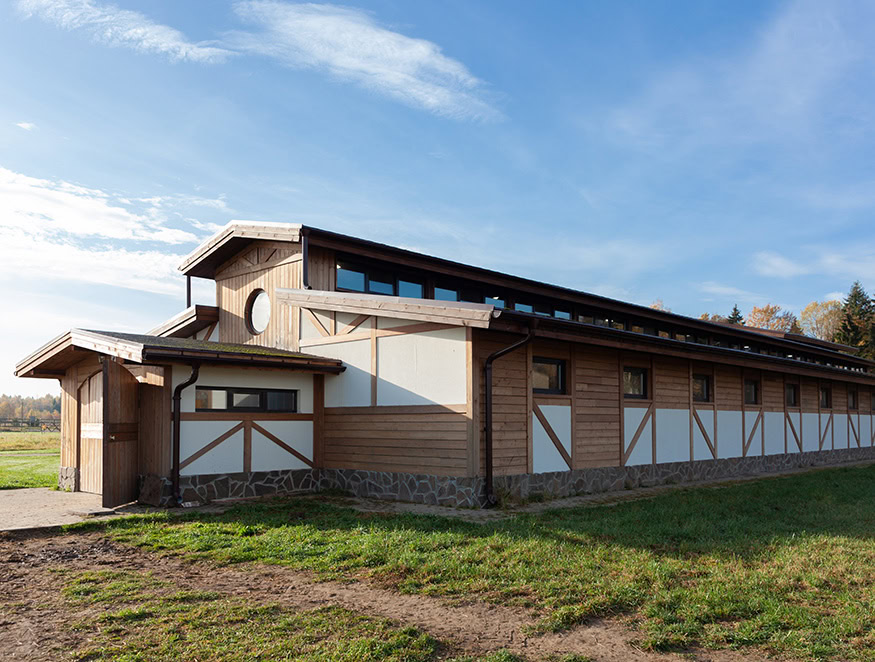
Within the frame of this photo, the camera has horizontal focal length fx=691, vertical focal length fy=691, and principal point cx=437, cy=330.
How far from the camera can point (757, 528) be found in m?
8.93

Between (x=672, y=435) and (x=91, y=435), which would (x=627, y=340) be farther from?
(x=91, y=435)

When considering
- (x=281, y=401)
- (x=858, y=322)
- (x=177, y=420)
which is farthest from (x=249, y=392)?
(x=858, y=322)

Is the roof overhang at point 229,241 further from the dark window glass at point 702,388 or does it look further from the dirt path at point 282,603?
the dark window glass at point 702,388

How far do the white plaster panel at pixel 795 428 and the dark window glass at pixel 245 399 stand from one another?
16.0 m

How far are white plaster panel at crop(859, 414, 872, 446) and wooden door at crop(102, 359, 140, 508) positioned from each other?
84.0ft

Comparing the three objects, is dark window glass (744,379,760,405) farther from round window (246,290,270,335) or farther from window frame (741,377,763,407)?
round window (246,290,270,335)

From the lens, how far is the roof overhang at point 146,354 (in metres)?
10.8

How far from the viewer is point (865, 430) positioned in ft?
87.5

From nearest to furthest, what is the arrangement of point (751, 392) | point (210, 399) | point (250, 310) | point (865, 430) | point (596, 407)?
point (210, 399) → point (596, 407) → point (250, 310) → point (751, 392) → point (865, 430)

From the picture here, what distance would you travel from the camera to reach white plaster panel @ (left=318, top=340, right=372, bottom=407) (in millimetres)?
12711

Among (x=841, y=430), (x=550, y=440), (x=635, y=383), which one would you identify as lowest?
(x=841, y=430)

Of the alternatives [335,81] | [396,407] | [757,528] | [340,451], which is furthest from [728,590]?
[335,81]

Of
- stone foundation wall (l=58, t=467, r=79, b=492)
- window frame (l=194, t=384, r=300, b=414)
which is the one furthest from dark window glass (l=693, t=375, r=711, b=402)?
stone foundation wall (l=58, t=467, r=79, b=492)

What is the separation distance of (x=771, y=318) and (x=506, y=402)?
56820mm
